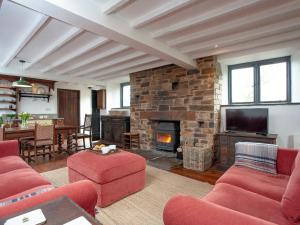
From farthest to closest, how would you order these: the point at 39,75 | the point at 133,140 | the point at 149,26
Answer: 1. the point at 39,75
2. the point at 133,140
3. the point at 149,26

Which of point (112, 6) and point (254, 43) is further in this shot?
point (254, 43)

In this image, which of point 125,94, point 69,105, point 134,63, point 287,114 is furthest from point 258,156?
point 69,105

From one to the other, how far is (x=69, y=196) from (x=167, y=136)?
12.3ft

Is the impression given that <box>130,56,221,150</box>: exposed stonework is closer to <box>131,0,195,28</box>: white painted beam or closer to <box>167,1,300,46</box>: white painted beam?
<box>167,1,300,46</box>: white painted beam

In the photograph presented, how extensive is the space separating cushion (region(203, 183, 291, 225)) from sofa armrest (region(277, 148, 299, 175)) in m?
0.82

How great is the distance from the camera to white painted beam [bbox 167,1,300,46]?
83.7 inches

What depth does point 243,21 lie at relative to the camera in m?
2.41

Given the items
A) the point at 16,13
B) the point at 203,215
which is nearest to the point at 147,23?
the point at 16,13

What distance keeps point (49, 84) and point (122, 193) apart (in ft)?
19.1

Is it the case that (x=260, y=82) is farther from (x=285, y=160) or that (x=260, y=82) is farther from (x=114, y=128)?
(x=114, y=128)

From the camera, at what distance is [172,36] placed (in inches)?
116

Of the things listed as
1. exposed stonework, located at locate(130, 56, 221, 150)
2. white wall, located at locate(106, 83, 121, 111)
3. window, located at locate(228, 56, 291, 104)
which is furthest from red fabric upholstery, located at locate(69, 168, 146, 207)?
white wall, located at locate(106, 83, 121, 111)

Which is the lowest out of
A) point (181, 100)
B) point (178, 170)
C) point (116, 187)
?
Result: point (178, 170)

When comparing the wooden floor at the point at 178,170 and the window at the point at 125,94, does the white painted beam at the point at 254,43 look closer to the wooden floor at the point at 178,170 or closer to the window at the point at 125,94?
the wooden floor at the point at 178,170
